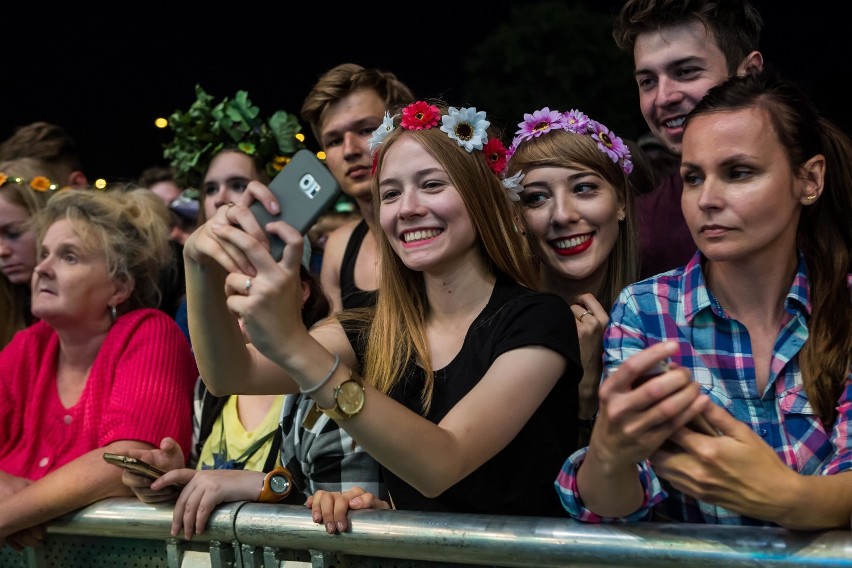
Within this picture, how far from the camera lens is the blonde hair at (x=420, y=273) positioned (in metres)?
2.19

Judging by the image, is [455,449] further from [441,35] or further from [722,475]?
[441,35]

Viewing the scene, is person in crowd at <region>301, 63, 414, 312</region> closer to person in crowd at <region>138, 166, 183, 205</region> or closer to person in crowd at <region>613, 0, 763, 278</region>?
person in crowd at <region>613, 0, 763, 278</region>

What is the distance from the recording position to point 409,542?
1797mm

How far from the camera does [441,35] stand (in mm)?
6504

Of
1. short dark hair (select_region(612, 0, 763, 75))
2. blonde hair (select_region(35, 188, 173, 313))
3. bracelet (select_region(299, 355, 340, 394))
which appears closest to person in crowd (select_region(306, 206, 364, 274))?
blonde hair (select_region(35, 188, 173, 313))

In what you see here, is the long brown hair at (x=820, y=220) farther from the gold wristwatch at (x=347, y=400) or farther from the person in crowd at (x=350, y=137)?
the person in crowd at (x=350, y=137)

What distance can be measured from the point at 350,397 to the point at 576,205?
1.06 m

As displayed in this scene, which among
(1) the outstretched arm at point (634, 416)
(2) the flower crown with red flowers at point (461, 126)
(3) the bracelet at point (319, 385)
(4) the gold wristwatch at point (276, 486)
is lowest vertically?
(4) the gold wristwatch at point (276, 486)

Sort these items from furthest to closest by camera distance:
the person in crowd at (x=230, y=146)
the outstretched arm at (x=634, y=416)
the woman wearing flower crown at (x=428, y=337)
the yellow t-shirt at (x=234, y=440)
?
1. the person in crowd at (x=230, y=146)
2. the yellow t-shirt at (x=234, y=440)
3. the woman wearing flower crown at (x=428, y=337)
4. the outstretched arm at (x=634, y=416)

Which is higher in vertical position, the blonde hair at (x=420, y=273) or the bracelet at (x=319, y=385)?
the blonde hair at (x=420, y=273)

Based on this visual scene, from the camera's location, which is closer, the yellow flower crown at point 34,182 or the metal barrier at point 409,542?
the metal barrier at point 409,542

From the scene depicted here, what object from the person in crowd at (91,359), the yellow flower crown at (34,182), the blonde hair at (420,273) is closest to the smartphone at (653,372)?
the blonde hair at (420,273)

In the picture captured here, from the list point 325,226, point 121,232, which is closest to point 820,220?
point 121,232

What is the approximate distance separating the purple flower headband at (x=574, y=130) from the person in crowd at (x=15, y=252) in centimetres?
186
